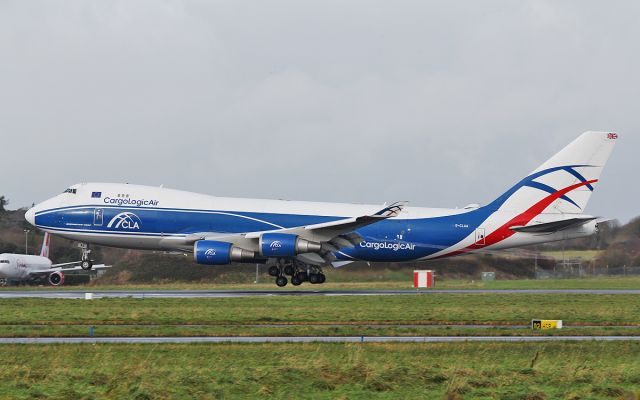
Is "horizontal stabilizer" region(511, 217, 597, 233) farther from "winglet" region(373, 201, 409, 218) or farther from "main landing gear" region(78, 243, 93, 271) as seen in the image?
"main landing gear" region(78, 243, 93, 271)

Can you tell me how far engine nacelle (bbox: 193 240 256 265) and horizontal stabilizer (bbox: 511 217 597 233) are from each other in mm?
15042

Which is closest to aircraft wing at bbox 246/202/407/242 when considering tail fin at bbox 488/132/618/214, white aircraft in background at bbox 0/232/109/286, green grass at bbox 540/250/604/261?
tail fin at bbox 488/132/618/214

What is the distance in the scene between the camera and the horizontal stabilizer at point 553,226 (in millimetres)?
49219

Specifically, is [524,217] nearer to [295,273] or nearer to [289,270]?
[295,273]

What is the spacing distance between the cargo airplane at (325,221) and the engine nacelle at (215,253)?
112 mm

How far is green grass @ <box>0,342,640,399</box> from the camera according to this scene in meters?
16.5

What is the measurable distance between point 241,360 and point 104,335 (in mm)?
7528

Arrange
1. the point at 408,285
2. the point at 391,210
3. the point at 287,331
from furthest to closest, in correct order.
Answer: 1. the point at 408,285
2. the point at 391,210
3. the point at 287,331

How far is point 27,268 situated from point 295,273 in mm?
31107

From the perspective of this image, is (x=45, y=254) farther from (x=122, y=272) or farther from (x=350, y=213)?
(x=350, y=213)

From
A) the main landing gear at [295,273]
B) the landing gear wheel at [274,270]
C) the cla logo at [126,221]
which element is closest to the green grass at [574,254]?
the main landing gear at [295,273]

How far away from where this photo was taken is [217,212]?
1972 inches

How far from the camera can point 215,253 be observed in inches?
1879

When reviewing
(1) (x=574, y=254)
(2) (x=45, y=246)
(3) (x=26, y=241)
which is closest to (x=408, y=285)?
(1) (x=574, y=254)
